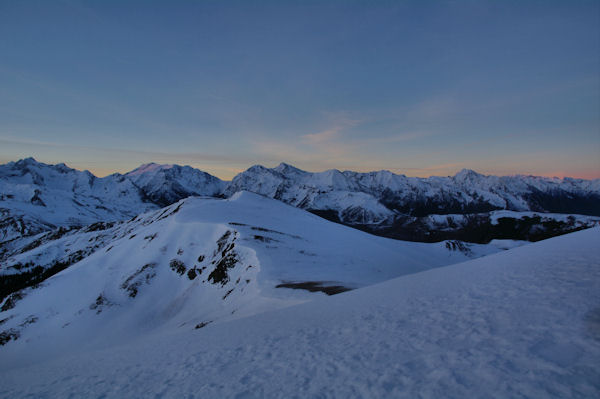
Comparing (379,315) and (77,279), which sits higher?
(379,315)

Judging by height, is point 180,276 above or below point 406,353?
below

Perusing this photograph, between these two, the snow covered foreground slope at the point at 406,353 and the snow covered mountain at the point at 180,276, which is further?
the snow covered mountain at the point at 180,276

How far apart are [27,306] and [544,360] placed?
8634 centimetres

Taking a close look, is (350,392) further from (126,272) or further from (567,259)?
(126,272)

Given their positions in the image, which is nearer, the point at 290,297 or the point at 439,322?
the point at 439,322

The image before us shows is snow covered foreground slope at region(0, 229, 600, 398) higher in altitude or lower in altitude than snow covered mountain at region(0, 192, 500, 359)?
higher

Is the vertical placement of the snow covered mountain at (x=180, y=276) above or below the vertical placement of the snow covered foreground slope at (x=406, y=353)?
below

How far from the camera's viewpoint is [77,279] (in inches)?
2422

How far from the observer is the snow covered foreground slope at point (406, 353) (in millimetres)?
5387

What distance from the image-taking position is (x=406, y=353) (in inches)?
270

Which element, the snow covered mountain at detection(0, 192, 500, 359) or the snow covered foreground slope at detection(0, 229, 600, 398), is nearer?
the snow covered foreground slope at detection(0, 229, 600, 398)

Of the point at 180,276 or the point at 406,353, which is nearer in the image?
the point at 406,353

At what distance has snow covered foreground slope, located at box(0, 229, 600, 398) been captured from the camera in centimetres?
539

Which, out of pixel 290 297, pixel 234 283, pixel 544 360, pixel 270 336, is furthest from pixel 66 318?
pixel 544 360
